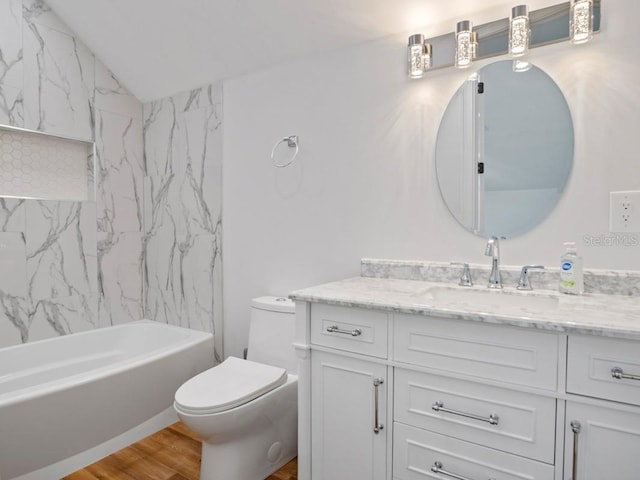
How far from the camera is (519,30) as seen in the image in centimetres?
157

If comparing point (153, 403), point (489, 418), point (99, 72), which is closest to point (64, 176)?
point (99, 72)

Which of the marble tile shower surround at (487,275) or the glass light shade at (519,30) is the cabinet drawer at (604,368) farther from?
the glass light shade at (519,30)

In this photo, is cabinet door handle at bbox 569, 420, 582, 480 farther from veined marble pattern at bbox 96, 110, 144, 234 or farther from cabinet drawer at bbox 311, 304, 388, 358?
veined marble pattern at bbox 96, 110, 144, 234

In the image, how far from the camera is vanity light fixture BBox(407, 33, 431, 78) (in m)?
1.81

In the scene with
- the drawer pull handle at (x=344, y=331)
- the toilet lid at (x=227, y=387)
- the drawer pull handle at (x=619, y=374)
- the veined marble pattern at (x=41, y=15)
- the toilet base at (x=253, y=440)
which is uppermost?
the veined marble pattern at (x=41, y=15)

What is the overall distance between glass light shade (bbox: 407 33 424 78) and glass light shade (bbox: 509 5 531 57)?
36 cm

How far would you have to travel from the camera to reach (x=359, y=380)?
1.44 meters

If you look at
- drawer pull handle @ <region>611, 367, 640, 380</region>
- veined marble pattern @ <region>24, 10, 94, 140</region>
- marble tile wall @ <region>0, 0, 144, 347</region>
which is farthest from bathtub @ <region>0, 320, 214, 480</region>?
drawer pull handle @ <region>611, 367, 640, 380</region>

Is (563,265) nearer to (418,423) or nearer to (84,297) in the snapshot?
(418,423)

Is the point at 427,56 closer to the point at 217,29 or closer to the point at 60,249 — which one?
the point at 217,29

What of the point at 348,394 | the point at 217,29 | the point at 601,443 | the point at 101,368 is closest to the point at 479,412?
the point at 601,443

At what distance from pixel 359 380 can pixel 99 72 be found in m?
2.65

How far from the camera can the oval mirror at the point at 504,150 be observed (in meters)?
1.60

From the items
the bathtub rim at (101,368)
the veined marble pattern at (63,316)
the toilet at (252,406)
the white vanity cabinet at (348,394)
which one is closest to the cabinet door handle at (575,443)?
the white vanity cabinet at (348,394)
